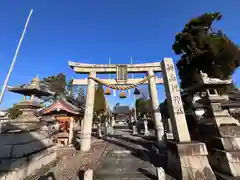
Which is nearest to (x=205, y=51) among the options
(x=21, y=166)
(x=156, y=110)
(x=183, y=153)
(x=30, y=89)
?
(x=156, y=110)

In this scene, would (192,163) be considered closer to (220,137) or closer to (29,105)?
(220,137)

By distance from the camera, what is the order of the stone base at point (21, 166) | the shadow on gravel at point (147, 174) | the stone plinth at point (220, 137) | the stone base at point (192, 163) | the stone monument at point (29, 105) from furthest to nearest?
the stone monument at point (29, 105), the shadow on gravel at point (147, 174), the stone plinth at point (220, 137), the stone base at point (192, 163), the stone base at point (21, 166)

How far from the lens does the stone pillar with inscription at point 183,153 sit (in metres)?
3.57

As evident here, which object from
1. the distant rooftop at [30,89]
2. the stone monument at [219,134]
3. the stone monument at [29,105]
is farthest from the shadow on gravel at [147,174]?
the distant rooftop at [30,89]

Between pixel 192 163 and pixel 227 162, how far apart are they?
1.11 m

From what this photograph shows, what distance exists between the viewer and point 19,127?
4.29 metres

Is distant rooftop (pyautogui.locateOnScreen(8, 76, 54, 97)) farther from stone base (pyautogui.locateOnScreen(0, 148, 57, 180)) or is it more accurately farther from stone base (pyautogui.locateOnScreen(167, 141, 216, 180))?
stone base (pyautogui.locateOnScreen(167, 141, 216, 180))

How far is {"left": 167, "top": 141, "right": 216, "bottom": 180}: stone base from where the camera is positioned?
3531 mm

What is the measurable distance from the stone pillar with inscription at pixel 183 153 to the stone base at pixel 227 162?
603 millimetres

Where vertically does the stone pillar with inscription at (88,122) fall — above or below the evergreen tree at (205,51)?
below

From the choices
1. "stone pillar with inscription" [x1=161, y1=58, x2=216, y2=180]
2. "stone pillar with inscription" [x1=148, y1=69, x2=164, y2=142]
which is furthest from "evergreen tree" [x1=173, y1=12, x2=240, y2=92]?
"stone pillar with inscription" [x1=161, y1=58, x2=216, y2=180]

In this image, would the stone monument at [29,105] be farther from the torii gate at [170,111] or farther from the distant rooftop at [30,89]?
the torii gate at [170,111]

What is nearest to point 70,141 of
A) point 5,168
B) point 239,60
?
point 5,168

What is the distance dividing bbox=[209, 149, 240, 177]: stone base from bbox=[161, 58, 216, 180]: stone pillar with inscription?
60cm
